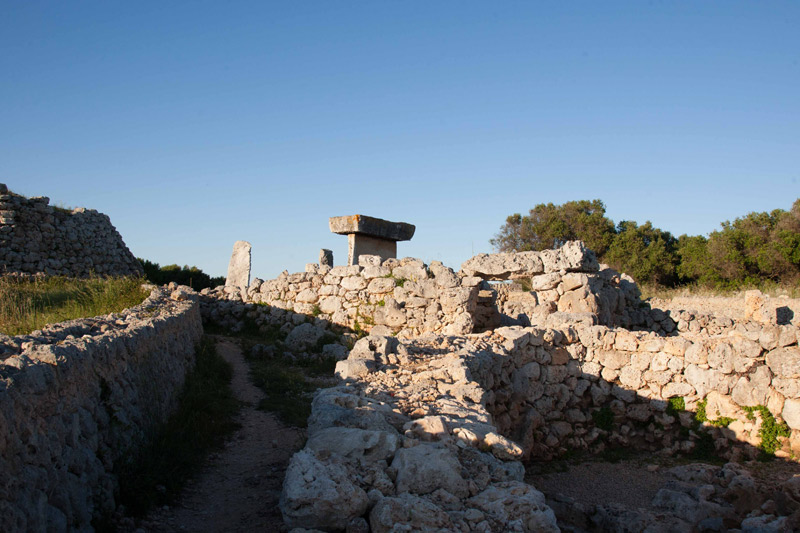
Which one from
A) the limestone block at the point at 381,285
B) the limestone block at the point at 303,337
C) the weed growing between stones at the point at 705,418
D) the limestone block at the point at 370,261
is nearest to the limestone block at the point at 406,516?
the weed growing between stones at the point at 705,418

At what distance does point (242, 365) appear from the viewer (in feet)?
36.6

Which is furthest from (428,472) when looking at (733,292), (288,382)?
(733,292)

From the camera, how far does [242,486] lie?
5.41m

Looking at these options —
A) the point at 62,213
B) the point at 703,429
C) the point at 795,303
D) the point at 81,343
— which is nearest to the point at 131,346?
the point at 81,343

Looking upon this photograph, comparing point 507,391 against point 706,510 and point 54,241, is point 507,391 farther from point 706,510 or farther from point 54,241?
point 54,241

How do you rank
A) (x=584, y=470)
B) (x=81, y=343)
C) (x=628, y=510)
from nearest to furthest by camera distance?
(x=81, y=343) → (x=628, y=510) → (x=584, y=470)

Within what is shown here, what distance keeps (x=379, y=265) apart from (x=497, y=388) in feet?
19.7

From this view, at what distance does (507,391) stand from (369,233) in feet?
26.5

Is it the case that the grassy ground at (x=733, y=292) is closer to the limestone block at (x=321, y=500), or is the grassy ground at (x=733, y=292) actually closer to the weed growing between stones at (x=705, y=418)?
the weed growing between stones at (x=705, y=418)

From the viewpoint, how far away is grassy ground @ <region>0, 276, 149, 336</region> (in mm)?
7750

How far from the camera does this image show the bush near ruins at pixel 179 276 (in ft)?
70.4

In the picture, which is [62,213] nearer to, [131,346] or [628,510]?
[131,346]

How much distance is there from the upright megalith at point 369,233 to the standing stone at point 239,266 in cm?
288

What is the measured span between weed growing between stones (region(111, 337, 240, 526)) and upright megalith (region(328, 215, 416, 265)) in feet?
20.3
